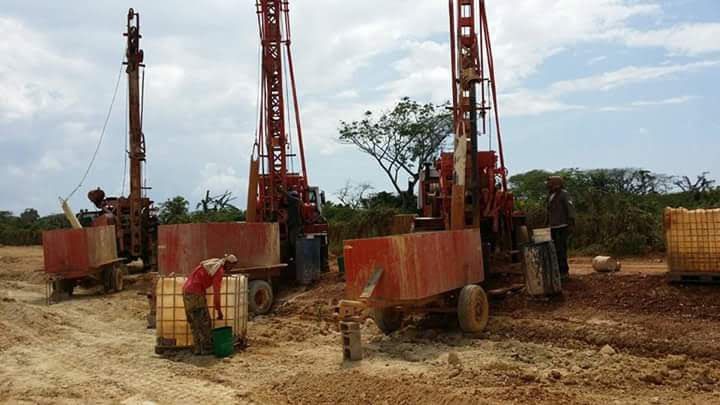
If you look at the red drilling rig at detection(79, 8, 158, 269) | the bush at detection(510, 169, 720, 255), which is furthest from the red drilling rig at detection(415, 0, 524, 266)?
the red drilling rig at detection(79, 8, 158, 269)

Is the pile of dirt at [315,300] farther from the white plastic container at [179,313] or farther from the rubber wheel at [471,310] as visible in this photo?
the rubber wheel at [471,310]

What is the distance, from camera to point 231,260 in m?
10.4

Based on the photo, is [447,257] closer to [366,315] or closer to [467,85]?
[366,315]

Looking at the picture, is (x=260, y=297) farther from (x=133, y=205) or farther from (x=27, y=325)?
(x=133, y=205)

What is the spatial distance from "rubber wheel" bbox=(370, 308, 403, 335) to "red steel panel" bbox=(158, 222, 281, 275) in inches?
171

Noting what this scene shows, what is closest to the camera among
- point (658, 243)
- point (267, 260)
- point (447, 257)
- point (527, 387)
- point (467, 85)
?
point (527, 387)

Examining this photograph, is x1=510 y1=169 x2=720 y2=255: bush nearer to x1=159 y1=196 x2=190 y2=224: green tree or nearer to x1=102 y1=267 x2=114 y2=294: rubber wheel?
x1=102 y1=267 x2=114 y2=294: rubber wheel

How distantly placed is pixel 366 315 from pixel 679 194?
19.3 meters

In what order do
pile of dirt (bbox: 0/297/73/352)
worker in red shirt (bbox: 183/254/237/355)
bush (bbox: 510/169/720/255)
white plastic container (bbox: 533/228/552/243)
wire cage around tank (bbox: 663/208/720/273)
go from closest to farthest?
worker in red shirt (bbox: 183/254/237/355), wire cage around tank (bbox: 663/208/720/273), pile of dirt (bbox: 0/297/73/352), white plastic container (bbox: 533/228/552/243), bush (bbox: 510/169/720/255)

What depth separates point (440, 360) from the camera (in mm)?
9406

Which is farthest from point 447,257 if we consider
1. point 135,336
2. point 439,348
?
point 135,336

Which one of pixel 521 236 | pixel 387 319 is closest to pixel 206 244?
pixel 387 319

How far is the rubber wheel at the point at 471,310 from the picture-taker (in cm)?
1058

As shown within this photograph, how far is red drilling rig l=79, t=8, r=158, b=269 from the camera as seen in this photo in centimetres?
2206
